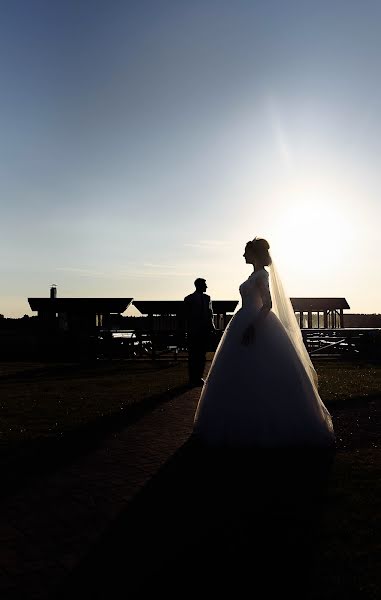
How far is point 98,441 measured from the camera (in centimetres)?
639

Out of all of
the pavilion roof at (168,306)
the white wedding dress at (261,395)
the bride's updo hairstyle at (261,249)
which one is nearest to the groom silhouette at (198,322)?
the bride's updo hairstyle at (261,249)

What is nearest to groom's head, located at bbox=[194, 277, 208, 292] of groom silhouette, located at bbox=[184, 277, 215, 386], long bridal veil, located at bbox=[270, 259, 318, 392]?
groom silhouette, located at bbox=[184, 277, 215, 386]

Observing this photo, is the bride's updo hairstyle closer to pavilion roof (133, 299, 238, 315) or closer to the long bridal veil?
the long bridal veil

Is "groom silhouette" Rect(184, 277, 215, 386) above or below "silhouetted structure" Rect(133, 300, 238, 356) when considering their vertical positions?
below

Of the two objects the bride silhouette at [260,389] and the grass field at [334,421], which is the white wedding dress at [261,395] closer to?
the bride silhouette at [260,389]

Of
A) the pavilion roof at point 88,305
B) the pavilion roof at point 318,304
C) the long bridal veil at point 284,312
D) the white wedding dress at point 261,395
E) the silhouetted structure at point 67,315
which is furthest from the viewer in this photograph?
the pavilion roof at point 318,304

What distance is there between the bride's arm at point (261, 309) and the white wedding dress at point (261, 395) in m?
0.03

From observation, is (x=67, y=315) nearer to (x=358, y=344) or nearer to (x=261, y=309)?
(x=358, y=344)

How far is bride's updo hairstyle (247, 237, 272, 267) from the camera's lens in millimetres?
5980

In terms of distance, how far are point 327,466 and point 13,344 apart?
27544 mm

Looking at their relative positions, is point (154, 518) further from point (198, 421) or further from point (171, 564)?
point (198, 421)

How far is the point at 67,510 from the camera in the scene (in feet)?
12.8

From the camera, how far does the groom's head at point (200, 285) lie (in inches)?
446

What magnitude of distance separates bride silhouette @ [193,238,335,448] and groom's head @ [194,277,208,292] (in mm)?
5520
